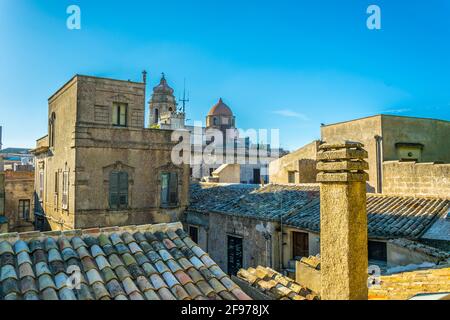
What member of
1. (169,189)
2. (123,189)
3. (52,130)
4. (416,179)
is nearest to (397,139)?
(416,179)

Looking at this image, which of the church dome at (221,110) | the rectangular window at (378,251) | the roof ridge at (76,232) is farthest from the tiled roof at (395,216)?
the church dome at (221,110)

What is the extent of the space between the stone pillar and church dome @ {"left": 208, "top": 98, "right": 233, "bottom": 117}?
45.9 meters

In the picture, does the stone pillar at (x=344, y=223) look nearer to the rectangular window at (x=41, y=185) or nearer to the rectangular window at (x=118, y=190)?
the rectangular window at (x=118, y=190)

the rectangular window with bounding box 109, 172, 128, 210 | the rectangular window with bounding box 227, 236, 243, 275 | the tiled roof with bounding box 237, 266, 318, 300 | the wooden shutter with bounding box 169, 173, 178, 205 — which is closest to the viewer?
the tiled roof with bounding box 237, 266, 318, 300

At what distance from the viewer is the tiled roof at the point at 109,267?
436 cm

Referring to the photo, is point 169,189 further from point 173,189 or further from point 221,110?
point 221,110

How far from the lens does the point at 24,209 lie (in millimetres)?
28438

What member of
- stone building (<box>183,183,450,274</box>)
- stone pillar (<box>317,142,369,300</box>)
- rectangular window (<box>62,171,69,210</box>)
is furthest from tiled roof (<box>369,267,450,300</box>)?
rectangular window (<box>62,171,69,210</box>)

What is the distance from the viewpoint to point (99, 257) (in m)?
5.19

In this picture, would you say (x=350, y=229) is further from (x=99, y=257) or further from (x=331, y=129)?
(x=331, y=129)

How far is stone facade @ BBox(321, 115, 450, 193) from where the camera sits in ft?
57.8

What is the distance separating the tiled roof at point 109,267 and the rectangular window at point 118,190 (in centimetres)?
1223

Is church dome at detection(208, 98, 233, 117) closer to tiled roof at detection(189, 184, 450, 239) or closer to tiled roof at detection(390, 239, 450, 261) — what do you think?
tiled roof at detection(189, 184, 450, 239)
